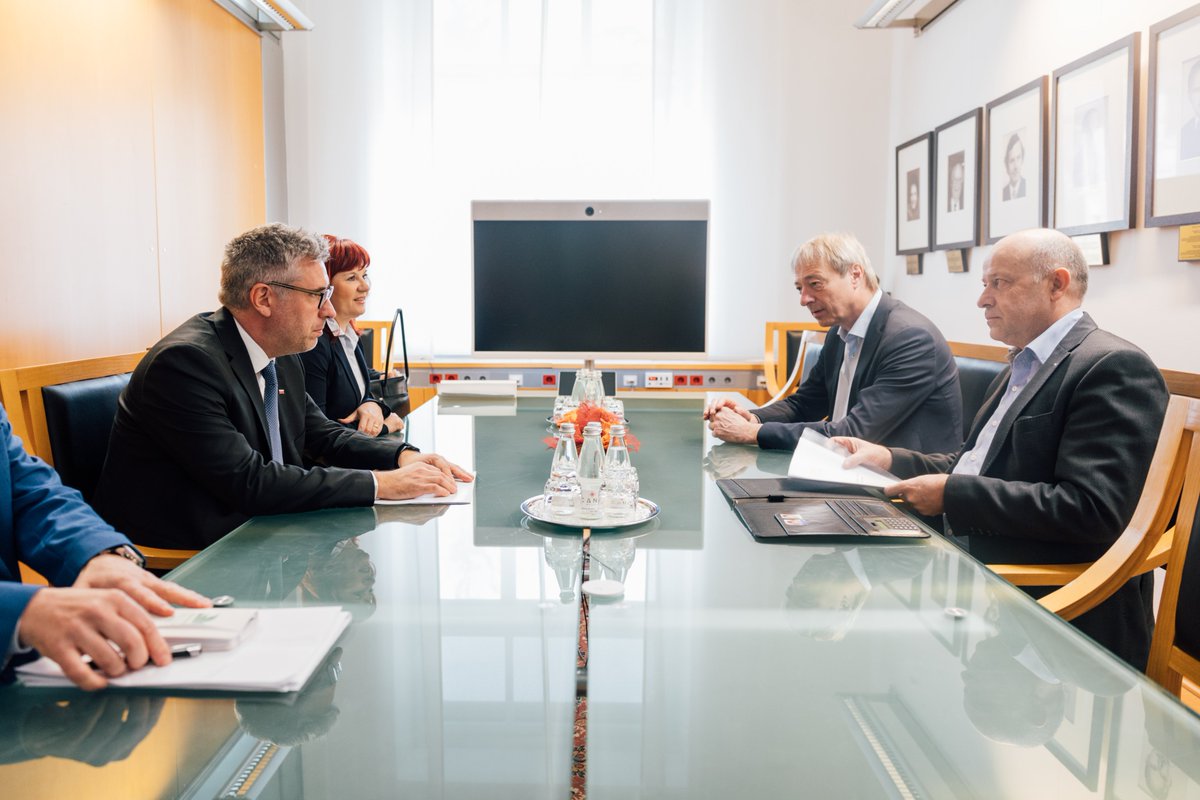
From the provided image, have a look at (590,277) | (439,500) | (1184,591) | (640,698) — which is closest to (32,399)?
(439,500)

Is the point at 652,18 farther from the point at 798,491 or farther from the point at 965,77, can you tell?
the point at 798,491

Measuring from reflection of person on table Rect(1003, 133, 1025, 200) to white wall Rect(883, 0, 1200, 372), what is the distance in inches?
9.2

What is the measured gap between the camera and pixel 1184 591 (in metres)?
1.44

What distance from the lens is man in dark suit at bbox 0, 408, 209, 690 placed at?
0.84 metres

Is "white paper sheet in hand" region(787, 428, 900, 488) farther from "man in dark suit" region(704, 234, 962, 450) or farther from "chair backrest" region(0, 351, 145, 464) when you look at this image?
"chair backrest" region(0, 351, 145, 464)

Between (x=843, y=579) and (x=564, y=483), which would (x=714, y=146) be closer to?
(x=564, y=483)

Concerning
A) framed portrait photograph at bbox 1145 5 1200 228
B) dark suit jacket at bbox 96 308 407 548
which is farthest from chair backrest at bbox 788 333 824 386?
dark suit jacket at bbox 96 308 407 548

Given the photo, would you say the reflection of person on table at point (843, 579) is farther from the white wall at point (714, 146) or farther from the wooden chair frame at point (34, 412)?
the white wall at point (714, 146)

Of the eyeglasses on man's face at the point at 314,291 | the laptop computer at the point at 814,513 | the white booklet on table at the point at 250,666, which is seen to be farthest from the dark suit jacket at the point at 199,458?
the laptop computer at the point at 814,513

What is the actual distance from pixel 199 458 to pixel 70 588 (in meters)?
0.74

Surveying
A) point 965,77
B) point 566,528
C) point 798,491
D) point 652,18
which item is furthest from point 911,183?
point 566,528

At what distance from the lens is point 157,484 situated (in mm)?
1717

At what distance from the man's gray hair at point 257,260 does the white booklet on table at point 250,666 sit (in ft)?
3.61

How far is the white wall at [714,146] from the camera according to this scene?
14.3 ft
